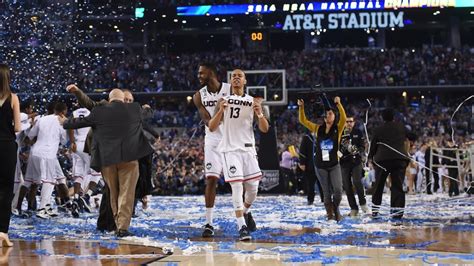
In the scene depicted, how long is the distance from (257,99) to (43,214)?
4571 millimetres

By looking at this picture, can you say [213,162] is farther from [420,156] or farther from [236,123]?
[420,156]

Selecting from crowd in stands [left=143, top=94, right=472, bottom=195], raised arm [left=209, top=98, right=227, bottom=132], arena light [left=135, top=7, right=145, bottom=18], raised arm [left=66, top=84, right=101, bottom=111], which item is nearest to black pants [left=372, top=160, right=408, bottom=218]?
raised arm [left=209, top=98, right=227, bottom=132]

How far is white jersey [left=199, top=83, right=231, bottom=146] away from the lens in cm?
930

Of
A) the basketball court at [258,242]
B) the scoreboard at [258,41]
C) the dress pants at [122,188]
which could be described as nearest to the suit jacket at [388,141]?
the basketball court at [258,242]

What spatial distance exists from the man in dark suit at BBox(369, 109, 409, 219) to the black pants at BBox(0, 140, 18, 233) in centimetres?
567

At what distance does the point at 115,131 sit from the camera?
911 cm

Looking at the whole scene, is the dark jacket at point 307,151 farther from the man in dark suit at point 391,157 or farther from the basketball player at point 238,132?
the basketball player at point 238,132

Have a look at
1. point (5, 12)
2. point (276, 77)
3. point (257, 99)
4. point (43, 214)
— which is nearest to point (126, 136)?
point (257, 99)

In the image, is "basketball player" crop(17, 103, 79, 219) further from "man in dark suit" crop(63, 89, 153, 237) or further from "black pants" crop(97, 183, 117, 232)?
"man in dark suit" crop(63, 89, 153, 237)

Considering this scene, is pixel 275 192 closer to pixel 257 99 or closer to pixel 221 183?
pixel 221 183

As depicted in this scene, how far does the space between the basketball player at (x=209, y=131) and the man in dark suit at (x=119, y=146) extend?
75 cm

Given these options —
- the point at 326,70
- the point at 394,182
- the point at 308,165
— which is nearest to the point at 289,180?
the point at 308,165

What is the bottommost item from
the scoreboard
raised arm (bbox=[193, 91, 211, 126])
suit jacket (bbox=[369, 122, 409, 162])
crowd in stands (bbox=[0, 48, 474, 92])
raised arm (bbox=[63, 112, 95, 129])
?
suit jacket (bbox=[369, 122, 409, 162])

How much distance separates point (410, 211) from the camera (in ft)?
43.2
